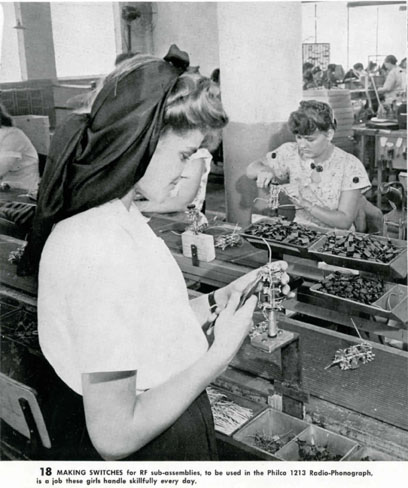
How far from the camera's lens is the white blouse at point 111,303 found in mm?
1059

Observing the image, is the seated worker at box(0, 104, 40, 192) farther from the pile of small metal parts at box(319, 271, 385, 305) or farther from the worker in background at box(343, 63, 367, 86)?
the worker in background at box(343, 63, 367, 86)

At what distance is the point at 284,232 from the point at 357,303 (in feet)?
2.03

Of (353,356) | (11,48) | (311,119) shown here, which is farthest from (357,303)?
(11,48)

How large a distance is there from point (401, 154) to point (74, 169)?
5.39 m

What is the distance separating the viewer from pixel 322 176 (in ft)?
9.96

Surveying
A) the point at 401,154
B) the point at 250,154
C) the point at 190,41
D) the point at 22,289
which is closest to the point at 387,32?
the point at 190,41

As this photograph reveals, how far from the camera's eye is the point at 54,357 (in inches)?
46.9

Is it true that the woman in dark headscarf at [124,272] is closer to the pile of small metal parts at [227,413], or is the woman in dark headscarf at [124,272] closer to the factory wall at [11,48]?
the pile of small metal parts at [227,413]

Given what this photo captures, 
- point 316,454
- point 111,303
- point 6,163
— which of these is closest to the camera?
point 111,303

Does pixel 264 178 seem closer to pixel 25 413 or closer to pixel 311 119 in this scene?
pixel 311 119

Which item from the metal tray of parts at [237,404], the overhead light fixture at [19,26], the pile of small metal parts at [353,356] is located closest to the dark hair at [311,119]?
the pile of small metal parts at [353,356]

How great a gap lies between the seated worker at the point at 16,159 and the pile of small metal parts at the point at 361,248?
2358 millimetres
